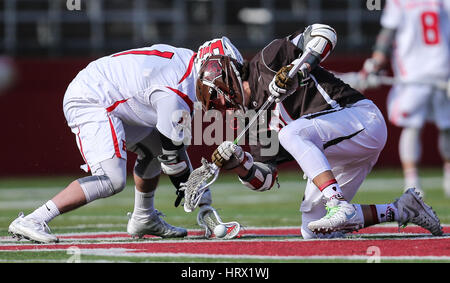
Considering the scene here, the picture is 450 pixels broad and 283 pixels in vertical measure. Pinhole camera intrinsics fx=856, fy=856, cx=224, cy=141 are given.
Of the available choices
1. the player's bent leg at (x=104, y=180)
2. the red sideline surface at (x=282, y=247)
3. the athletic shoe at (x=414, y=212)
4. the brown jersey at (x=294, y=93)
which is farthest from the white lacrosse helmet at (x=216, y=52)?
the athletic shoe at (x=414, y=212)

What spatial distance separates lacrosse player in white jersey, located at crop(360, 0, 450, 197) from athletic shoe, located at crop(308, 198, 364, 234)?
464cm

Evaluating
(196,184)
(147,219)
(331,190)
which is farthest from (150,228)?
(331,190)

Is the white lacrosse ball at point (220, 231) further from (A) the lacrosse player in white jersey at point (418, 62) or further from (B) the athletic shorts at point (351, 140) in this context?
(A) the lacrosse player in white jersey at point (418, 62)

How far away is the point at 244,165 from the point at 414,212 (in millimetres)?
1024

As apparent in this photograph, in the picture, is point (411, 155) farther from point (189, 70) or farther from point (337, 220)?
point (337, 220)

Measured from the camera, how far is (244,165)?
15.4 feet

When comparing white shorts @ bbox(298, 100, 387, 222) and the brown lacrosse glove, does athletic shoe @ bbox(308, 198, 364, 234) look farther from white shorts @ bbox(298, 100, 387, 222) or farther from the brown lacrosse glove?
the brown lacrosse glove

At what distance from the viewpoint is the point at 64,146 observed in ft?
40.2
